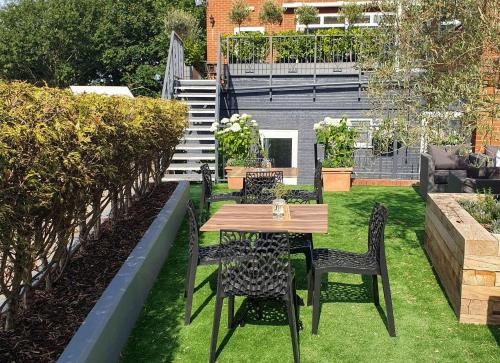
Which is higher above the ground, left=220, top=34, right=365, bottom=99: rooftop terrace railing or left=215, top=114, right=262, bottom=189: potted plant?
A: left=220, top=34, right=365, bottom=99: rooftop terrace railing

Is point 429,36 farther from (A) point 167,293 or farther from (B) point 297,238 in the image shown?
(A) point 167,293

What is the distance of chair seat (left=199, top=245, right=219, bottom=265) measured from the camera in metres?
4.46

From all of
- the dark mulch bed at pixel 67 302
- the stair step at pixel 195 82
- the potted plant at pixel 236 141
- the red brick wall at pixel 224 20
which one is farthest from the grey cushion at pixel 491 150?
the red brick wall at pixel 224 20

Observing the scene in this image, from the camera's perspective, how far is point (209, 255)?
181 inches

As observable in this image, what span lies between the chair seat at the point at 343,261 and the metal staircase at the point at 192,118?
7829mm

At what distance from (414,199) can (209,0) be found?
1285 cm

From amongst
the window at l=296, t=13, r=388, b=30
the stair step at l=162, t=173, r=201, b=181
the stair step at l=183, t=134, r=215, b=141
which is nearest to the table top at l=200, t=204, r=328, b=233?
the stair step at l=162, t=173, r=201, b=181

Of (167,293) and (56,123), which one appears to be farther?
(167,293)

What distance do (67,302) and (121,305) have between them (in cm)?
53

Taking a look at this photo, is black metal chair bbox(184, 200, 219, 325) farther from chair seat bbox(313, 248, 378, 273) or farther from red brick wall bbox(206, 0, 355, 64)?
red brick wall bbox(206, 0, 355, 64)

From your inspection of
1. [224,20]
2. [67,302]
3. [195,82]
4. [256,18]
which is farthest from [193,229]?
[224,20]

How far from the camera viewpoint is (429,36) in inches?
221

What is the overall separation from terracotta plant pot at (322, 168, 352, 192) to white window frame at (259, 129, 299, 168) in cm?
239

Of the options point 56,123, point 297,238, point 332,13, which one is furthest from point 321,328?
point 332,13
